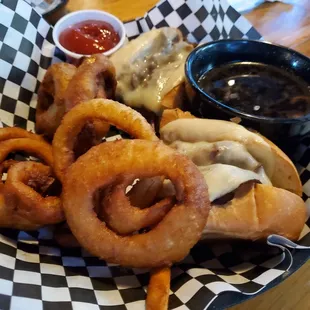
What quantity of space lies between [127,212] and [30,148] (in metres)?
0.50

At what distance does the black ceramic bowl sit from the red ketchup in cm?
46

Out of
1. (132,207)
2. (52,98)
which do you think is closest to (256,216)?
(132,207)

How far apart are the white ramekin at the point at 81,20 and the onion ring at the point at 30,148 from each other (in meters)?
0.53

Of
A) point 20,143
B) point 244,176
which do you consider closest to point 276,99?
point 244,176

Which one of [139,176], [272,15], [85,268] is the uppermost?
[139,176]

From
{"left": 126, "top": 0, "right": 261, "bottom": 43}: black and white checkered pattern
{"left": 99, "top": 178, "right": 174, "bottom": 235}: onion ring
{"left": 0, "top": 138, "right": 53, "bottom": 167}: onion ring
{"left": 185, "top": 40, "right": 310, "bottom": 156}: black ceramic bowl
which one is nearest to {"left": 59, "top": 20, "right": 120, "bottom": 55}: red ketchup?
{"left": 126, "top": 0, "right": 261, "bottom": 43}: black and white checkered pattern

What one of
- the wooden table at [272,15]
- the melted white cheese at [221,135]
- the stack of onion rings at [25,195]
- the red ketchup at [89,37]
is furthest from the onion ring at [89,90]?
the wooden table at [272,15]

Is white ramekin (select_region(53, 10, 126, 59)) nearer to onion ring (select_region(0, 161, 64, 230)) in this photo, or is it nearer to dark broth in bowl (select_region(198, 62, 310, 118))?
dark broth in bowl (select_region(198, 62, 310, 118))

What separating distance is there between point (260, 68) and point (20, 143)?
0.94 metres

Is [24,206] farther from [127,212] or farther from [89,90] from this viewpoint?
[89,90]

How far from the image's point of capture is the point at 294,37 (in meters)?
2.34

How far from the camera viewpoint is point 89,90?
145cm

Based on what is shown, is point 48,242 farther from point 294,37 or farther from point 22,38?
point 294,37

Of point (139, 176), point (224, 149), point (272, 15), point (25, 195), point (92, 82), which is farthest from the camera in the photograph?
point (272, 15)
